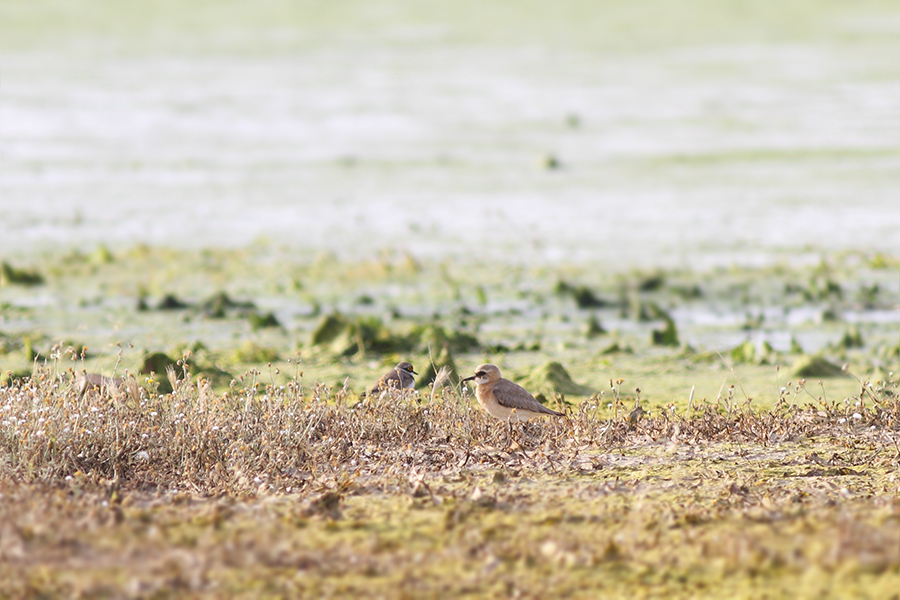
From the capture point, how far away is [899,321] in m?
13.6

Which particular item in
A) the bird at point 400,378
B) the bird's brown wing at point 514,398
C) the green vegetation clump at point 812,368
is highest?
the bird's brown wing at point 514,398

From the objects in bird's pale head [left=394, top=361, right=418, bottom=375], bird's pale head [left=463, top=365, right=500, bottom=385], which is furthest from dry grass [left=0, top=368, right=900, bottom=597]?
bird's pale head [left=394, top=361, right=418, bottom=375]

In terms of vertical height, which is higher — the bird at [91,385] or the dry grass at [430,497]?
the bird at [91,385]

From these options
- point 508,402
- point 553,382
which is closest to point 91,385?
point 508,402

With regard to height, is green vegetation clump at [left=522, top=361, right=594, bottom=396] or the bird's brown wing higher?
the bird's brown wing

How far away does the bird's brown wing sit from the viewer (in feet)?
25.3

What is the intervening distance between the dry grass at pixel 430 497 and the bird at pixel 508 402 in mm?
102

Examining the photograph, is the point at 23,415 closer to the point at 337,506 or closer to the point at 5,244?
the point at 337,506

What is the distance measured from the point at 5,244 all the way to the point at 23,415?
1315 cm

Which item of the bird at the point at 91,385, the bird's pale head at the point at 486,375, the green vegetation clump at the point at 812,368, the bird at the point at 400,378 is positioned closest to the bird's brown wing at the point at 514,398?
the bird's pale head at the point at 486,375

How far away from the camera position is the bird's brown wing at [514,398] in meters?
7.71

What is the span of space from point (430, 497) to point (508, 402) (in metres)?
1.57

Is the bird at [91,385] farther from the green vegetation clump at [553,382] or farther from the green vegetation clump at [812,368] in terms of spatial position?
the green vegetation clump at [812,368]

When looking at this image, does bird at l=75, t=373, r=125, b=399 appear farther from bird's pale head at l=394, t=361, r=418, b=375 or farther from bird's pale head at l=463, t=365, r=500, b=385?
bird's pale head at l=463, t=365, r=500, b=385
